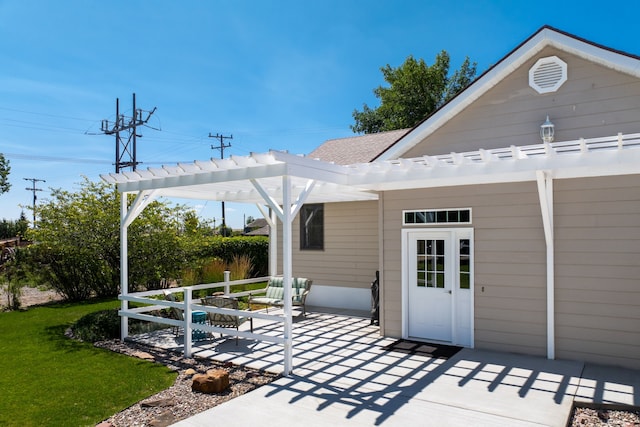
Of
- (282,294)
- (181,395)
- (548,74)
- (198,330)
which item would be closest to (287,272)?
(181,395)

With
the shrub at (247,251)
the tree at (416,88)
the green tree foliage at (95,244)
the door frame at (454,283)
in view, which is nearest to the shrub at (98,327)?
the green tree foliage at (95,244)

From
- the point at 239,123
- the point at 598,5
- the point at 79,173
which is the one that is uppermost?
the point at 239,123

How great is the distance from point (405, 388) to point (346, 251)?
5.79 meters

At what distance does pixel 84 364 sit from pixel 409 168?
5435 mm

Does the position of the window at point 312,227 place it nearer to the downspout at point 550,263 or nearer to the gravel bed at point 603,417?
the downspout at point 550,263

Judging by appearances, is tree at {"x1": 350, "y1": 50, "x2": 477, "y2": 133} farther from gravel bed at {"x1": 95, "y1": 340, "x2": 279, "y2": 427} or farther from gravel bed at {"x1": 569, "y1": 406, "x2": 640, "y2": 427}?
gravel bed at {"x1": 569, "y1": 406, "x2": 640, "y2": 427}

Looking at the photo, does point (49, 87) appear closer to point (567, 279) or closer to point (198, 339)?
point (198, 339)

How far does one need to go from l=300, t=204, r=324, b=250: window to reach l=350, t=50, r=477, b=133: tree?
51.5ft

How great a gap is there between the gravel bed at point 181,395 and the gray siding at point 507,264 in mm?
3541

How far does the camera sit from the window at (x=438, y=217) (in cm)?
721

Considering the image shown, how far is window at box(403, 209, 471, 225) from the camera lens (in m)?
7.21

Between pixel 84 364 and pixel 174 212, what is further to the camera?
pixel 174 212

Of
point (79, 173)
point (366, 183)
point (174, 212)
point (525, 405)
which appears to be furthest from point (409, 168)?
point (79, 173)

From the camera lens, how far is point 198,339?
25.3 ft
